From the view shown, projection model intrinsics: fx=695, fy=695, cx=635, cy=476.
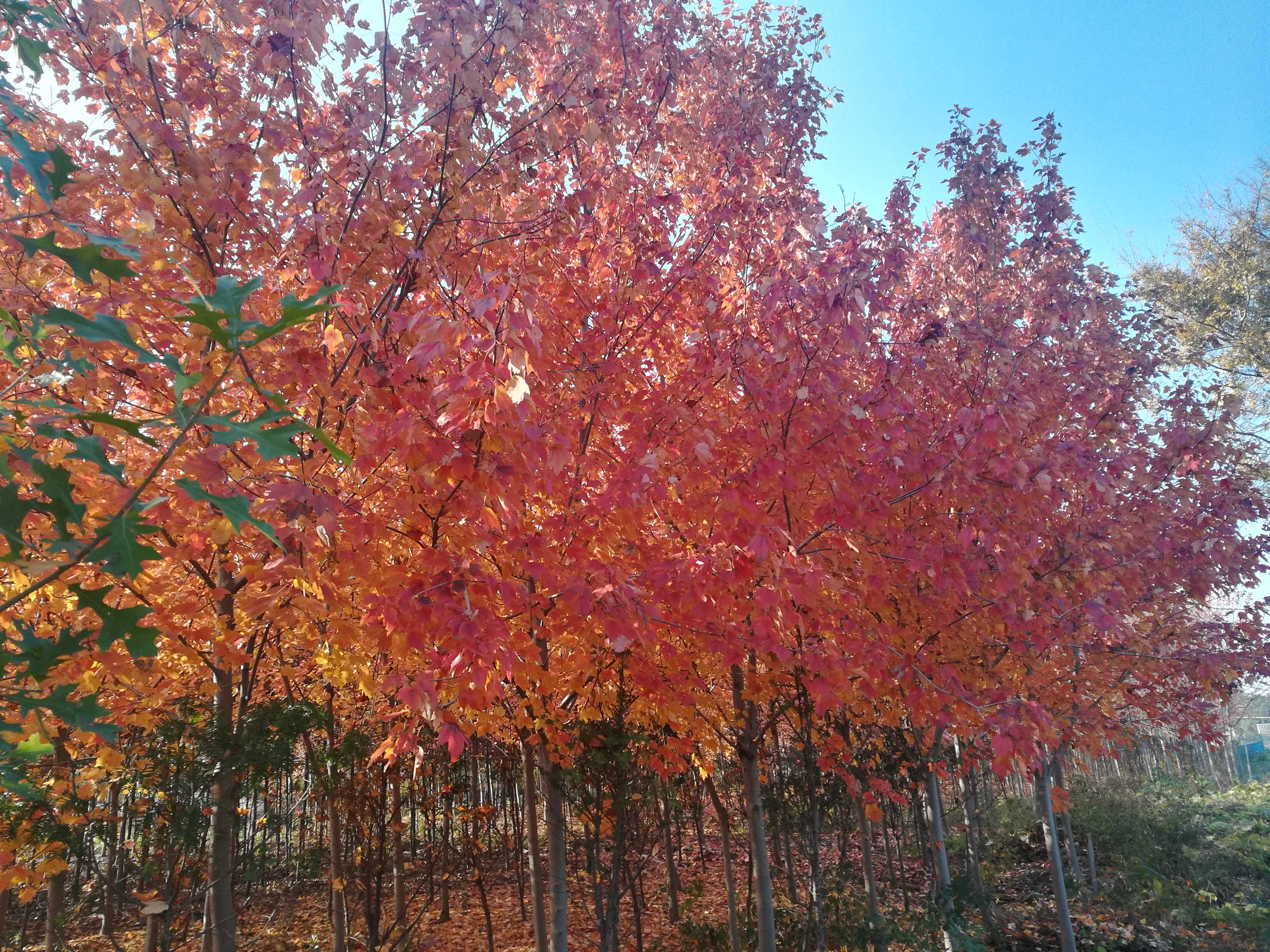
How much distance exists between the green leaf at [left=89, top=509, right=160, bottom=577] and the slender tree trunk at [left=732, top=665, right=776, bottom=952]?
4624 millimetres

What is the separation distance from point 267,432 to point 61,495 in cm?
42

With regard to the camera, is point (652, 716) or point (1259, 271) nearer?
point (652, 716)

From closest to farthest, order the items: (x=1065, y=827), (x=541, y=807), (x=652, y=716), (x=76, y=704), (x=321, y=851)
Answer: (x=76, y=704) → (x=652, y=716) → (x=321, y=851) → (x=1065, y=827) → (x=541, y=807)

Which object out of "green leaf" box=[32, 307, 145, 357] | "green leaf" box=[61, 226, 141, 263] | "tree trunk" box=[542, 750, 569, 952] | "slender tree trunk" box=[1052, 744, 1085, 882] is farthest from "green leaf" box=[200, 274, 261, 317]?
"slender tree trunk" box=[1052, 744, 1085, 882]

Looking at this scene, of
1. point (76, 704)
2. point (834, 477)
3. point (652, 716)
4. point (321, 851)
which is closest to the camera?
point (76, 704)

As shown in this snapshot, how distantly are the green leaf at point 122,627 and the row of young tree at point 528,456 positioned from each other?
1 cm

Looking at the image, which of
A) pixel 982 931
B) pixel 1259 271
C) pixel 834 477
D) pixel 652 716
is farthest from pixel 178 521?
pixel 1259 271

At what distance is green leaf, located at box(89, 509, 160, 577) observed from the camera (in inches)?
40.8

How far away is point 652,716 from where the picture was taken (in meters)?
6.15

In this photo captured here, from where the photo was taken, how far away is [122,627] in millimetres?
1211

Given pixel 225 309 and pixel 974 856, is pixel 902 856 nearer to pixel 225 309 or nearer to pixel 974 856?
pixel 974 856

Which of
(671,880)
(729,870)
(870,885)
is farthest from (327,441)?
(671,880)

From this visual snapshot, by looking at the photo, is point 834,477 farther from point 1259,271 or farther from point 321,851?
point 1259,271

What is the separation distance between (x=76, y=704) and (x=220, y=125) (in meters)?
2.99
